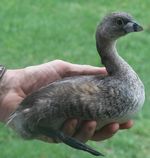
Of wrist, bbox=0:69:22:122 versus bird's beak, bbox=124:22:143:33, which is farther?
wrist, bbox=0:69:22:122

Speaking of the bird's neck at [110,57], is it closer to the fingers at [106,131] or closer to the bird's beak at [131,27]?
the bird's beak at [131,27]

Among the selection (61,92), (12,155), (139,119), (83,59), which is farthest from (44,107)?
(83,59)

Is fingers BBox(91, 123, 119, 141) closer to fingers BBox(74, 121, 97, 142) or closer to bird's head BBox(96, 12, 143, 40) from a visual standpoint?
fingers BBox(74, 121, 97, 142)

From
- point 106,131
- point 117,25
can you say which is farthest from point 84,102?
point 117,25

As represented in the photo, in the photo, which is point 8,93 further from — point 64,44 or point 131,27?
point 64,44

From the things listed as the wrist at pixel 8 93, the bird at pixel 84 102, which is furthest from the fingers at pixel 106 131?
the wrist at pixel 8 93

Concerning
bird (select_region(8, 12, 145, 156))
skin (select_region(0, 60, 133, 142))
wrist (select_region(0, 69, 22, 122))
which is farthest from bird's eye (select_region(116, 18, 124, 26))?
wrist (select_region(0, 69, 22, 122))

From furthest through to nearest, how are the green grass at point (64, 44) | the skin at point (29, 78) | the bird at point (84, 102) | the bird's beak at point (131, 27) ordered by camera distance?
the green grass at point (64, 44)
the skin at point (29, 78)
the bird's beak at point (131, 27)
the bird at point (84, 102)
